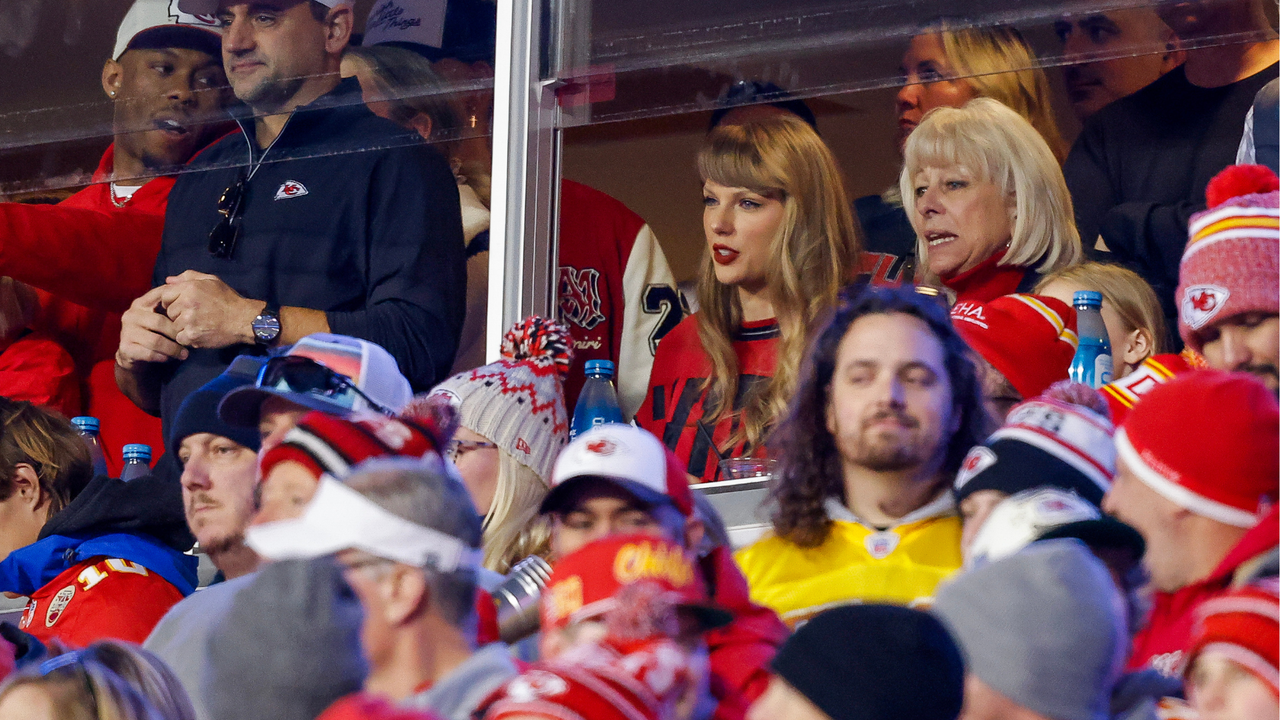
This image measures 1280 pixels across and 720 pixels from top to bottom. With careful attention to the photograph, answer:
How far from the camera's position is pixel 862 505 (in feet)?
7.86

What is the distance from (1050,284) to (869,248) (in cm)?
46

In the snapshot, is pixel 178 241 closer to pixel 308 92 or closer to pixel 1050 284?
pixel 308 92

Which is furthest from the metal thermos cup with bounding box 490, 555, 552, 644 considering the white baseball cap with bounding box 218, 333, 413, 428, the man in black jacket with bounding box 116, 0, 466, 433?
the man in black jacket with bounding box 116, 0, 466, 433

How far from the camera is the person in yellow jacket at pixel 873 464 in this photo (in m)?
2.31

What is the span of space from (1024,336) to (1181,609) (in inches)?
37.4

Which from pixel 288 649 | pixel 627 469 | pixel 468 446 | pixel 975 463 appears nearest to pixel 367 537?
pixel 288 649

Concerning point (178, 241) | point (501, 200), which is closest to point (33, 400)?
point (178, 241)

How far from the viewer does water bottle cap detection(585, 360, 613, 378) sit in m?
3.57

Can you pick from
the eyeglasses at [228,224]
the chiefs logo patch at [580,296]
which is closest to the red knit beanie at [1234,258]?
the chiefs logo patch at [580,296]

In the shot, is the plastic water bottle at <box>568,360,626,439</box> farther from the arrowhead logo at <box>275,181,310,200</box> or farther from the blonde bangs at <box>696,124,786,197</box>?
the arrowhead logo at <box>275,181,310,200</box>

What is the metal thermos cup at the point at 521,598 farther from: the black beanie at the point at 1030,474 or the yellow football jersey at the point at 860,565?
the black beanie at the point at 1030,474

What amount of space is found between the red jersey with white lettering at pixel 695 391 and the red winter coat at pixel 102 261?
1403 mm

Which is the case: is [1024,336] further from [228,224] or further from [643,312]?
[228,224]

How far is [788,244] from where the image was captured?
136 inches
